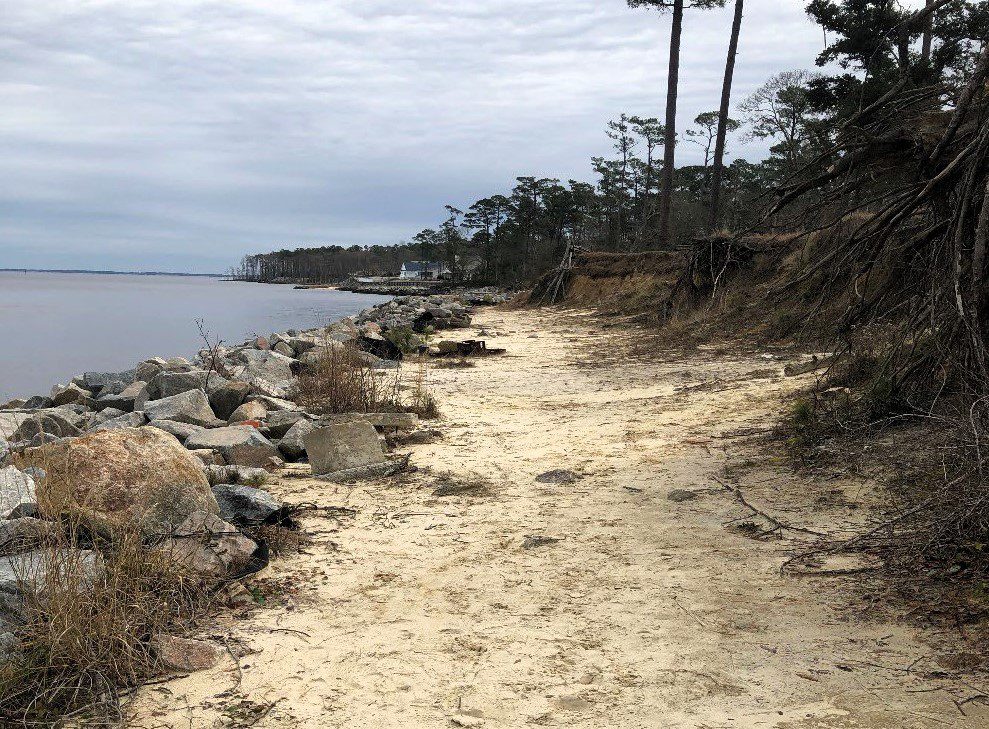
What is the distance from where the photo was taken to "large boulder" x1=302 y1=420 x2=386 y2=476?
5.81 metres

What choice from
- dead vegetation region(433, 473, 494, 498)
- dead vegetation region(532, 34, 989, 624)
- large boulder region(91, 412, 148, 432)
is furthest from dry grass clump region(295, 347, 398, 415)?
dead vegetation region(532, 34, 989, 624)

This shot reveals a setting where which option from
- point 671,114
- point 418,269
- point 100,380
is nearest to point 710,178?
point 671,114

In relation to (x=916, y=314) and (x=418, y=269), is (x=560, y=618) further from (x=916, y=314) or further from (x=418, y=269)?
(x=418, y=269)

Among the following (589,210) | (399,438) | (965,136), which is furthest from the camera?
(589,210)

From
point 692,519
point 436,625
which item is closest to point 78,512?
point 436,625

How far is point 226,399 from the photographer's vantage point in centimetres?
788

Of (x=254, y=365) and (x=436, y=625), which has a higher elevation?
(x=254, y=365)

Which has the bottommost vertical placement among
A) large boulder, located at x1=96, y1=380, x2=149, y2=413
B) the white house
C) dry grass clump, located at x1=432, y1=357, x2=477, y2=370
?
large boulder, located at x1=96, y1=380, x2=149, y2=413

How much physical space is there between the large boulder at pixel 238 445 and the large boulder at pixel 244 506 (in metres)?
1.37

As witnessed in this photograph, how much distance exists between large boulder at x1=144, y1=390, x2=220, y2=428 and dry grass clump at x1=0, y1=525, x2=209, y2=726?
4.04 m

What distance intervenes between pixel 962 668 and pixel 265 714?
7.58 feet

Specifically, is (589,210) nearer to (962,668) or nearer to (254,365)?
(254,365)

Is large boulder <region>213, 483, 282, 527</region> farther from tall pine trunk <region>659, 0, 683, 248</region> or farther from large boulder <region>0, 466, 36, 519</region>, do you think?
tall pine trunk <region>659, 0, 683, 248</region>

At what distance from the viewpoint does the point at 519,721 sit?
254 centimetres
